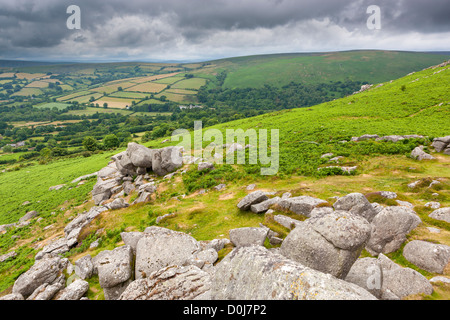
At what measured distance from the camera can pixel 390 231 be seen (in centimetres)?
1219

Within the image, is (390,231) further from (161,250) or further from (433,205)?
(161,250)

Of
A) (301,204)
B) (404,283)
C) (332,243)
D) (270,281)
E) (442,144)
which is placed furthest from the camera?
(442,144)

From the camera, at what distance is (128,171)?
3762 centimetres

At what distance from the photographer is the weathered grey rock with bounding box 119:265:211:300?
31.9 feet

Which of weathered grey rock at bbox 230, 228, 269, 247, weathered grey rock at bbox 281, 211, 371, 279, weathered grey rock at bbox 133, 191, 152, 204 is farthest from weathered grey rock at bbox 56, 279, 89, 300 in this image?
weathered grey rock at bbox 133, 191, 152, 204

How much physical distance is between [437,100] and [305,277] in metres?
64.8

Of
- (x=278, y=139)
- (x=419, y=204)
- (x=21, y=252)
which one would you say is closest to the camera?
(x=419, y=204)

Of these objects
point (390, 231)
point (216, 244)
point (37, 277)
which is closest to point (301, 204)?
point (390, 231)

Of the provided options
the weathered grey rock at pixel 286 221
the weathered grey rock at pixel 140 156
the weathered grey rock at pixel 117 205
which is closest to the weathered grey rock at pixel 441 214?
the weathered grey rock at pixel 286 221

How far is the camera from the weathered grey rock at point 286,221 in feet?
51.9

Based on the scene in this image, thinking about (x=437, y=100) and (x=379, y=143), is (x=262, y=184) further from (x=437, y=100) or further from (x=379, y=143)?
(x=437, y=100)

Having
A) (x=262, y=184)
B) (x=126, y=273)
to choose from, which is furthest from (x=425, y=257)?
(x=262, y=184)

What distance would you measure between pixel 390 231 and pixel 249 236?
813 centimetres

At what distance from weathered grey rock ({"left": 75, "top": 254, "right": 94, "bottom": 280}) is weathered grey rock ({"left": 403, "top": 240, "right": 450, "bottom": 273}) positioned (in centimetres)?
1886
